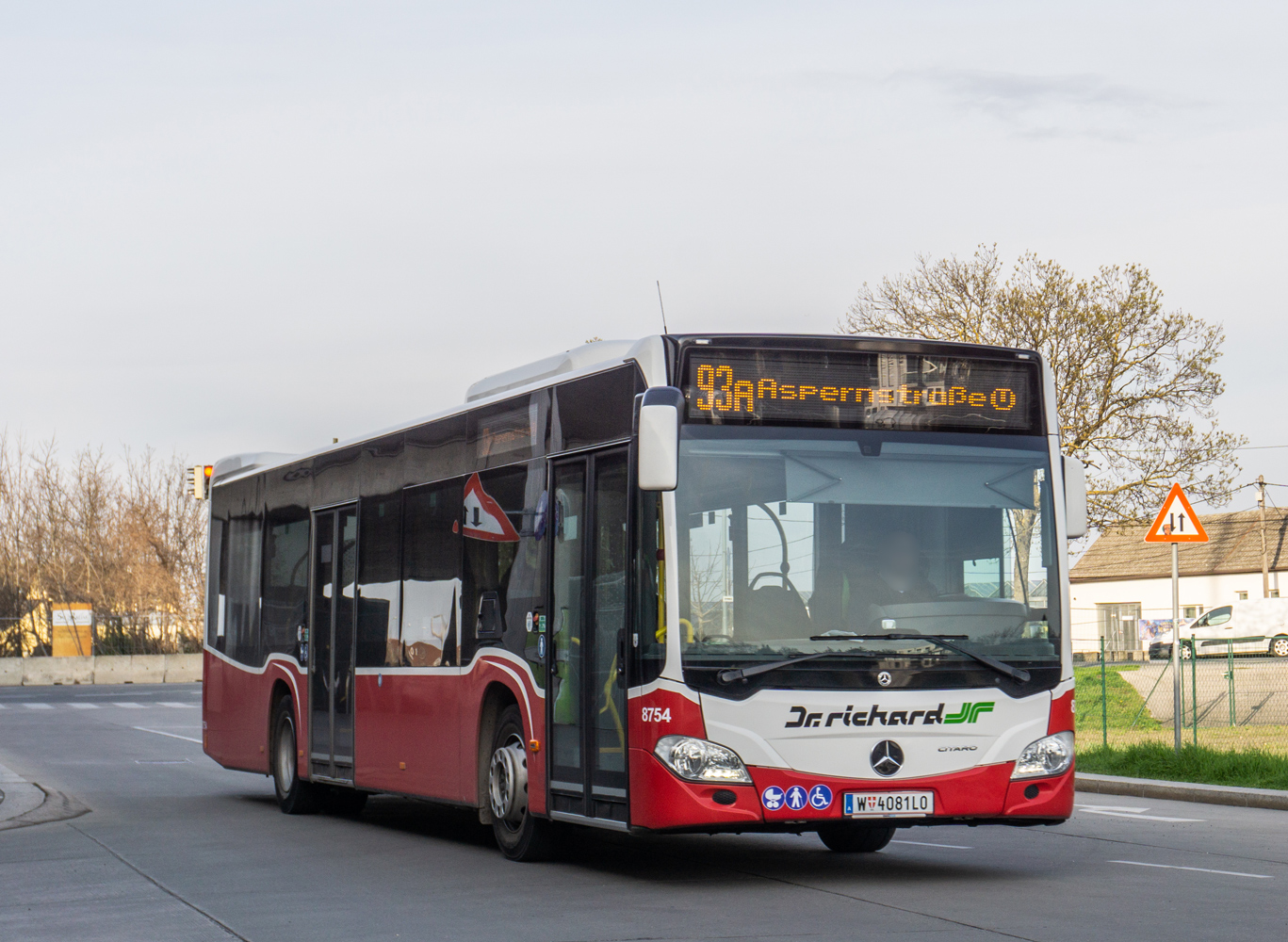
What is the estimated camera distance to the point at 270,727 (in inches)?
640

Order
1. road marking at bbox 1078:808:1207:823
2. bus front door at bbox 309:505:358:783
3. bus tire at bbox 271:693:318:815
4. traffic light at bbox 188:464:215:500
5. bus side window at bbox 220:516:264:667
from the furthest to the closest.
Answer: traffic light at bbox 188:464:215:500
bus side window at bbox 220:516:264:667
bus tire at bbox 271:693:318:815
road marking at bbox 1078:808:1207:823
bus front door at bbox 309:505:358:783

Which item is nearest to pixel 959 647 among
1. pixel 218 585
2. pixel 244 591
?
pixel 244 591

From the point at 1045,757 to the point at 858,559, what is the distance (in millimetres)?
→ 1577

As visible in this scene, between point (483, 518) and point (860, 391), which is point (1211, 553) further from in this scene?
point (860, 391)

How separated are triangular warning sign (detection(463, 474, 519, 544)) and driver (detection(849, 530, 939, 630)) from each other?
2658 millimetres

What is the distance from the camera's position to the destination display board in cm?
974

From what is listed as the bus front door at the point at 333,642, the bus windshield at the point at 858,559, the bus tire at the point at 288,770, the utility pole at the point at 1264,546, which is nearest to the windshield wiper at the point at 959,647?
the bus windshield at the point at 858,559

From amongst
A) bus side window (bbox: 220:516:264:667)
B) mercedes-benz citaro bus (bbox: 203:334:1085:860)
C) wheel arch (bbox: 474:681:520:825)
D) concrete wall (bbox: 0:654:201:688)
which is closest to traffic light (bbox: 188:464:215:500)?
bus side window (bbox: 220:516:264:667)

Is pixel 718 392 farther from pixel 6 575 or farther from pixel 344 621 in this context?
pixel 6 575

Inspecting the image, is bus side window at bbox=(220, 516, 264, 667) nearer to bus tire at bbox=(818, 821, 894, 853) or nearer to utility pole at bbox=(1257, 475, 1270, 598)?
bus tire at bbox=(818, 821, 894, 853)

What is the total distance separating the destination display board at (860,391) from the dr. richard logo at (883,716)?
159 cm

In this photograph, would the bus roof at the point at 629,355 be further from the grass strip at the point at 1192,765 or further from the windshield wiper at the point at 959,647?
the grass strip at the point at 1192,765

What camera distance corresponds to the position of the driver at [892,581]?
31.1ft

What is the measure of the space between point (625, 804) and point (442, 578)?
3235 mm
